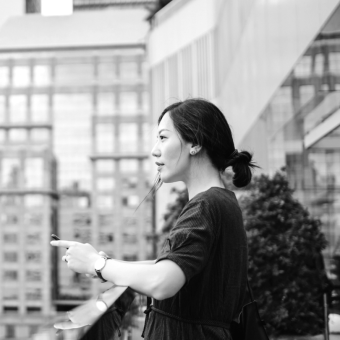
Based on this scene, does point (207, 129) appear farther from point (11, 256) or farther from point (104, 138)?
point (104, 138)

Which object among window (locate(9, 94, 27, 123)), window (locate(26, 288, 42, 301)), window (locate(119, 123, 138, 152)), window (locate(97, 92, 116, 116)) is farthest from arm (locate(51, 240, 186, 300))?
window (locate(9, 94, 27, 123))

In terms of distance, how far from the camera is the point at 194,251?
0.98 metres

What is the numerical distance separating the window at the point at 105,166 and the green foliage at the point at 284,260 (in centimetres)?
6863

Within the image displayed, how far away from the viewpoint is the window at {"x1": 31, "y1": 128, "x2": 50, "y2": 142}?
78812 millimetres

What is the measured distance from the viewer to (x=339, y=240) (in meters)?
6.09

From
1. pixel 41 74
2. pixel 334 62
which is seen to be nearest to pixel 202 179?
A: pixel 334 62

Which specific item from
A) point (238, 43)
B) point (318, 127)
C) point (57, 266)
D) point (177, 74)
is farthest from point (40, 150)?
point (318, 127)

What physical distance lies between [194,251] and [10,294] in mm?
76149

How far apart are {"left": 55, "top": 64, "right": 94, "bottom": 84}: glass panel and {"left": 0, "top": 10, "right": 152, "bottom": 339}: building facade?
0.43ft

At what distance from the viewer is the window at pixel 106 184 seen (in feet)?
240

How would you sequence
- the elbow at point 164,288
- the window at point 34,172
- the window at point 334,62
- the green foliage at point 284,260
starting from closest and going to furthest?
1. the elbow at point 164,288
2. the green foliage at point 284,260
3. the window at point 334,62
4. the window at point 34,172

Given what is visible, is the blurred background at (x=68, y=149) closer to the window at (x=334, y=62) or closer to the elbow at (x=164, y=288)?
the window at (x=334, y=62)

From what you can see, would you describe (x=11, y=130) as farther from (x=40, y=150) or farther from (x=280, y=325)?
(x=280, y=325)

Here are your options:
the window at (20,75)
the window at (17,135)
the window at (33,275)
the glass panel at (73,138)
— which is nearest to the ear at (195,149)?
the window at (33,275)
